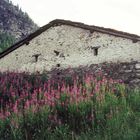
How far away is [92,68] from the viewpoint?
1723 cm

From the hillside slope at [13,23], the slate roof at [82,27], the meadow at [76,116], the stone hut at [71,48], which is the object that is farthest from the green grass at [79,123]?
the hillside slope at [13,23]

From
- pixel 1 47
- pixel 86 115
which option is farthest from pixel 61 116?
pixel 1 47

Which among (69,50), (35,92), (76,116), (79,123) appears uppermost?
(69,50)

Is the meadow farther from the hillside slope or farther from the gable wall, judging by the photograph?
the hillside slope

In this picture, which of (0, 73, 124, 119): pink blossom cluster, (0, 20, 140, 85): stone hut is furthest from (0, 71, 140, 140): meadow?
(0, 20, 140, 85): stone hut

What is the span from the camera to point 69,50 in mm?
18609

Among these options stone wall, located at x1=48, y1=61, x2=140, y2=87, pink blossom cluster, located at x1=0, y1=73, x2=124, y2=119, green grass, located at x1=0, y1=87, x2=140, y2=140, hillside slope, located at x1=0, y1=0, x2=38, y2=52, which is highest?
hillside slope, located at x1=0, y1=0, x2=38, y2=52

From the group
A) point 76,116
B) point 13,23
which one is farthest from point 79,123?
point 13,23

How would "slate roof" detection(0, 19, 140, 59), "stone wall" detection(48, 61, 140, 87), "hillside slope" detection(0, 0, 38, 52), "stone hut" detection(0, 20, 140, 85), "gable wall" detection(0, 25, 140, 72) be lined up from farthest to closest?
"hillside slope" detection(0, 0, 38, 52)
"gable wall" detection(0, 25, 140, 72)
"stone hut" detection(0, 20, 140, 85)
"slate roof" detection(0, 19, 140, 59)
"stone wall" detection(48, 61, 140, 87)

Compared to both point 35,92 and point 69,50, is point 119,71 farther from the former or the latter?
point 35,92

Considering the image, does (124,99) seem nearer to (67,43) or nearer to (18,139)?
(18,139)

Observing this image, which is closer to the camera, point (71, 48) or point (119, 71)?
point (119, 71)

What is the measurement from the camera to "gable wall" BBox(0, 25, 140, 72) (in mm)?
16719

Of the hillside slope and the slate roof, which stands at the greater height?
the hillside slope
